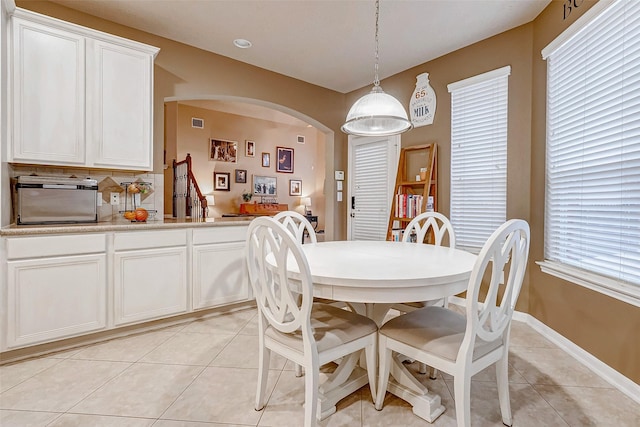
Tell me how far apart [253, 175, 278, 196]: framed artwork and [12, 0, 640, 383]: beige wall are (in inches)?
167

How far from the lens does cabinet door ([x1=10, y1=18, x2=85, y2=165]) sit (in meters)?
2.26

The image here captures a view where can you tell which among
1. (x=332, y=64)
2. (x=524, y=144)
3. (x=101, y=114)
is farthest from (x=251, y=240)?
(x=332, y=64)

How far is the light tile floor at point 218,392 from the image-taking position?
5.19 feet

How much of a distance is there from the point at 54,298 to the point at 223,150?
5.90m

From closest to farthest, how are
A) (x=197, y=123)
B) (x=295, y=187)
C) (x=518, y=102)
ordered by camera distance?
(x=518, y=102), (x=197, y=123), (x=295, y=187)

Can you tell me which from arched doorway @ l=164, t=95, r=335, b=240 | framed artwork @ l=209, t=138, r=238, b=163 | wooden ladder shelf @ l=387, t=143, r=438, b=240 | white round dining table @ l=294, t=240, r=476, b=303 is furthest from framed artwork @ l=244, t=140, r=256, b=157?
white round dining table @ l=294, t=240, r=476, b=303

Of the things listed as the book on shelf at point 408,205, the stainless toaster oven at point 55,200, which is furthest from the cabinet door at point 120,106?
the book on shelf at point 408,205

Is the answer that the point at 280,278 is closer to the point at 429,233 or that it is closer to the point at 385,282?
the point at 385,282

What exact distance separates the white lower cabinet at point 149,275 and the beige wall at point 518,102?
0.94 metres

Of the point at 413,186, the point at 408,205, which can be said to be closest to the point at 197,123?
the point at 413,186

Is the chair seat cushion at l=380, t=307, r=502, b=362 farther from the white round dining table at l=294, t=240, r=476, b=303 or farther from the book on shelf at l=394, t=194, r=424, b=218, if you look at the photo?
the book on shelf at l=394, t=194, r=424, b=218

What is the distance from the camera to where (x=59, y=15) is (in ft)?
8.63

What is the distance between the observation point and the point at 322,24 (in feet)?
9.42

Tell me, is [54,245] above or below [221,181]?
below
